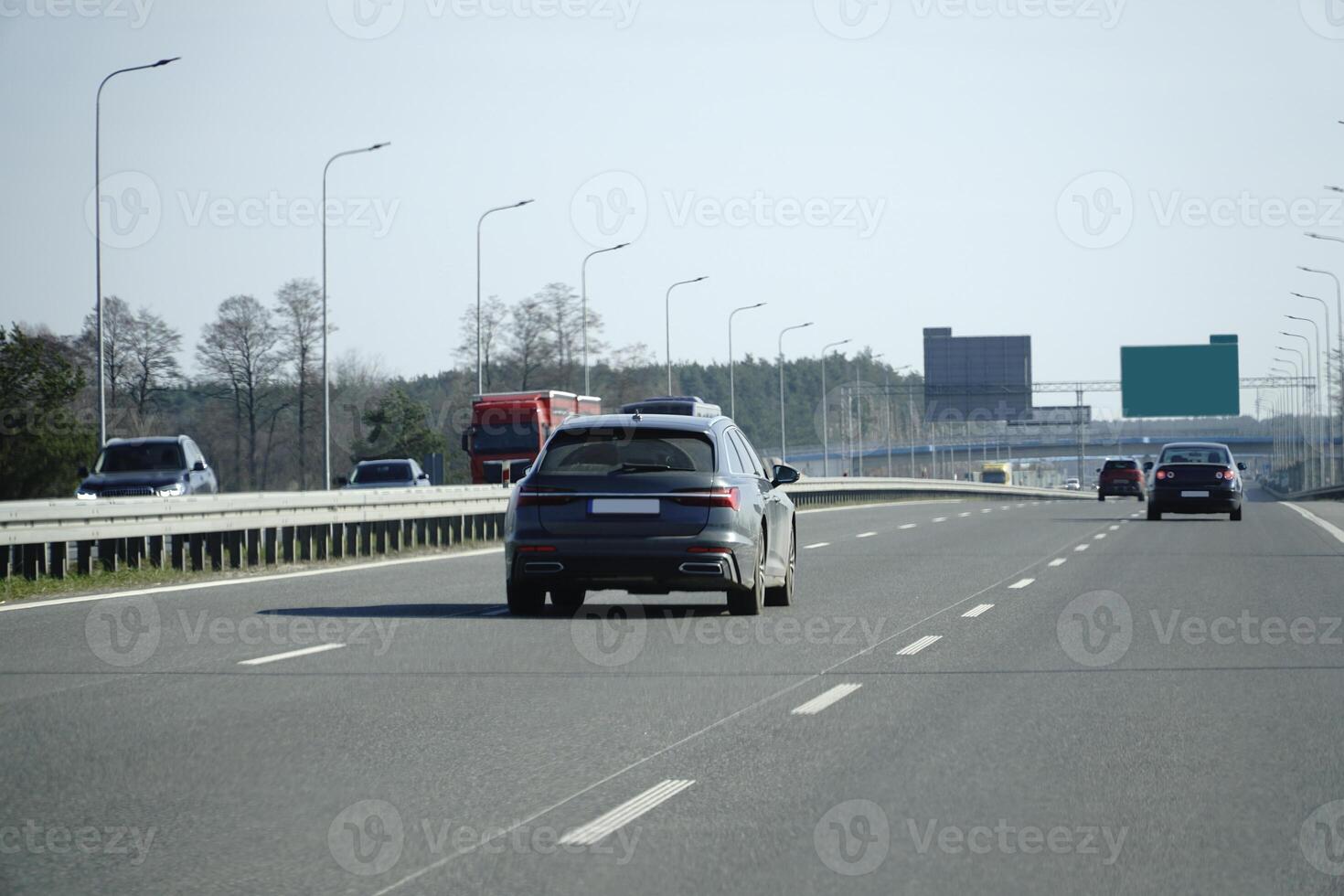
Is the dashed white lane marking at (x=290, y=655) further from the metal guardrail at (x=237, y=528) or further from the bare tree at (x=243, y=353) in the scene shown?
the bare tree at (x=243, y=353)

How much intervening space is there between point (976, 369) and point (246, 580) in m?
67.6

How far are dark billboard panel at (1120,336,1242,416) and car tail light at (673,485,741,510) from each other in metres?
70.0

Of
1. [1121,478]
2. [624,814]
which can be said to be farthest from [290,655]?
[1121,478]

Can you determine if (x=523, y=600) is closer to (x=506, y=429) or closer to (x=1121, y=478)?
(x=506, y=429)

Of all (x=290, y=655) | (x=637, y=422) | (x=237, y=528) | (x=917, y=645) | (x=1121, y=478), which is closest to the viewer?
(x=290, y=655)

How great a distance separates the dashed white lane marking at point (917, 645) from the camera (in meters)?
11.8

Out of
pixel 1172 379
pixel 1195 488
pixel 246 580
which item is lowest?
pixel 246 580

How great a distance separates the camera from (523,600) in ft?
47.4

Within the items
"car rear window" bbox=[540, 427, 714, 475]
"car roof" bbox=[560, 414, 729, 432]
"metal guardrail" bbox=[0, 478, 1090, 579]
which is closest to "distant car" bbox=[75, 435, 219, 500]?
"metal guardrail" bbox=[0, 478, 1090, 579]

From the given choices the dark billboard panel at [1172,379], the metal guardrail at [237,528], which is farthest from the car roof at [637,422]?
the dark billboard panel at [1172,379]

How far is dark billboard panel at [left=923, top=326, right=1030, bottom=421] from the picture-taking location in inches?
3305

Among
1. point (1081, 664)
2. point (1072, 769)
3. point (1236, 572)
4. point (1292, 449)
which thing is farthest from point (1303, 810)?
point (1292, 449)

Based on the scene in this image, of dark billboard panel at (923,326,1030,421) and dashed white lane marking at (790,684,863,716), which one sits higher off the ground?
dark billboard panel at (923,326,1030,421)

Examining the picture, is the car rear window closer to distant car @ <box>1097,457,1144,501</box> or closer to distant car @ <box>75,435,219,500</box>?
distant car @ <box>75,435,219,500</box>
